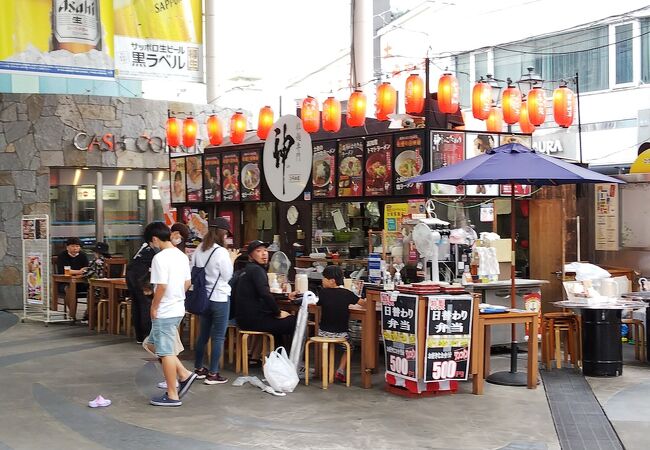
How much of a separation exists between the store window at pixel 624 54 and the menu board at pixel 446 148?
36.2 ft

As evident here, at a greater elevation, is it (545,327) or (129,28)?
(129,28)

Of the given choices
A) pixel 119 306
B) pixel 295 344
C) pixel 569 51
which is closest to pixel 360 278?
pixel 295 344

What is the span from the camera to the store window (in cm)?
1995

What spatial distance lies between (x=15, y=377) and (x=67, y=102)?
8.44m

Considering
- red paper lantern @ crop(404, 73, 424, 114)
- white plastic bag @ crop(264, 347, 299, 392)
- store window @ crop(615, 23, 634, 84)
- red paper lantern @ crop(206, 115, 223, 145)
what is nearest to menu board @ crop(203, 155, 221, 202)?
red paper lantern @ crop(206, 115, 223, 145)

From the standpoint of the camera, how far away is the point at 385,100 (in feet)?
38.7

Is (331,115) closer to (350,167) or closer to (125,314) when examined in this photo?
(350,167)

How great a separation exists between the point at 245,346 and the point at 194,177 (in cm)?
689

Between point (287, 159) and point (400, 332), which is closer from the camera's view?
point (400, 332)

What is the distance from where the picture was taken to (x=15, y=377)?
9.60 metres

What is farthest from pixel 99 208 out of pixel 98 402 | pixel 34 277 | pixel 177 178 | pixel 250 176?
pixel 98 402

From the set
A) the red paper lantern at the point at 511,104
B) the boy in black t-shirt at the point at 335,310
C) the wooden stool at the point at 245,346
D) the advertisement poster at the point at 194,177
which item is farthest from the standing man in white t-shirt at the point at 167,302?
the advertisement poster at the point at 194,177

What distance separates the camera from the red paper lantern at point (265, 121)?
1421cm

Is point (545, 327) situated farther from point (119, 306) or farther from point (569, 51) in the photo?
point (569, 51)
